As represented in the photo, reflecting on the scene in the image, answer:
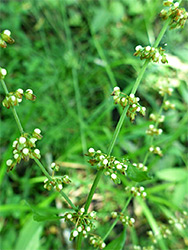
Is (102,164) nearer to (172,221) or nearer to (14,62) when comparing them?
(172,221)

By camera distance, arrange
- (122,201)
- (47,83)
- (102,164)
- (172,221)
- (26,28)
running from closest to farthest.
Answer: (102,164), (172,221), (122,201), (47,83), (26,28)

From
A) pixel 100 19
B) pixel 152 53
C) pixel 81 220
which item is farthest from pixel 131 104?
pixel 100 19

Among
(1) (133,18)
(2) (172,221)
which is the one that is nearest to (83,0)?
(1) (133,18)

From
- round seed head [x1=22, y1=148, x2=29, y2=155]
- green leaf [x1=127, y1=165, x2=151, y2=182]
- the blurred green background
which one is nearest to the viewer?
round seed head [x1=22, y1=148, x2=29, y2=155]

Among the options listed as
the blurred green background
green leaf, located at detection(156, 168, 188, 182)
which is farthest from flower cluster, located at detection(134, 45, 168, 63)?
green leaf, located at detection(156, 168, 188, 182)

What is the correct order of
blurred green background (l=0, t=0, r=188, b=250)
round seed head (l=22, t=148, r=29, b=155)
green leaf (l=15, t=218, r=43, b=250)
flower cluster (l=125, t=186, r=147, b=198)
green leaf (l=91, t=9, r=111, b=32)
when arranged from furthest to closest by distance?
1. green leaf (l=91, t=9, r=111, b=32)
2. blurred green background (l=0, t=0, r=188, b=250)
3. green leaf (l=15, t=218, r=43, b=250)
4. flower cluster (l=125, t=186, r=147, b=198)
5. round seed head (l=22, t=148, r=29, b=155)

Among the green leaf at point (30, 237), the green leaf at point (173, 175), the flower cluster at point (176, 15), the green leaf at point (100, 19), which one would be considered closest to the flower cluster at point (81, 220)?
the flower cluster at point (176, 15)

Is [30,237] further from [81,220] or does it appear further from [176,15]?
[176,15]

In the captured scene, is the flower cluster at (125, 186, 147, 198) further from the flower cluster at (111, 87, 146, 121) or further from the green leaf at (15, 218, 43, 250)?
the green leaf at (15, 218, 43, 250)
